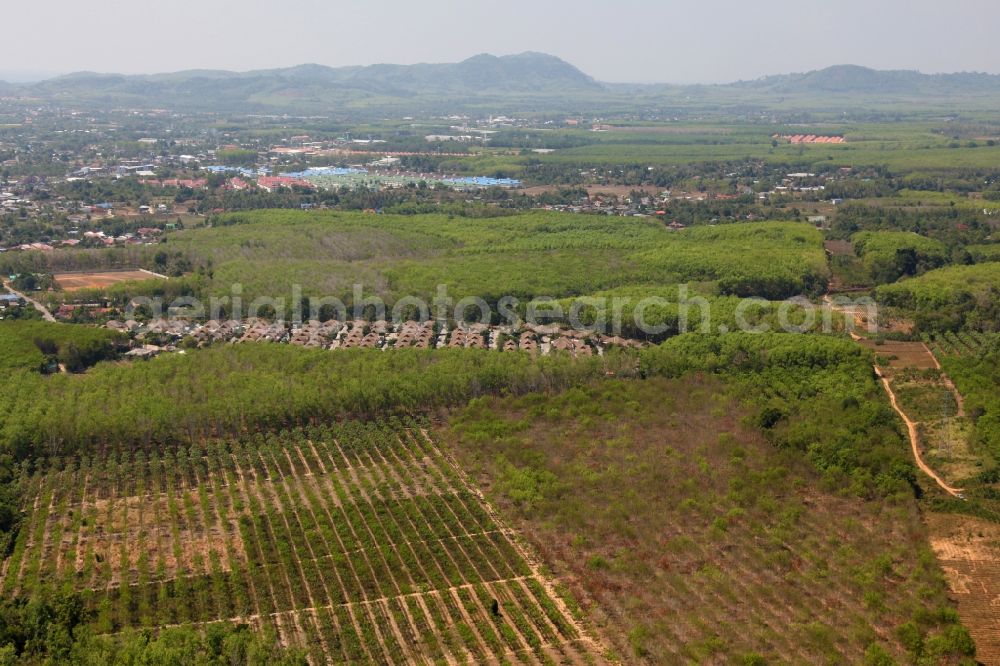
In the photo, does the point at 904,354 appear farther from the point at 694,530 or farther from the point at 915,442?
the point at 694,530

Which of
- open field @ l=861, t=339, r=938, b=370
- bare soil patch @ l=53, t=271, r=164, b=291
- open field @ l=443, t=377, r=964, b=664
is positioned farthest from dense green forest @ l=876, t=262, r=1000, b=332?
bare soil patch @ l=53, t=271, r=164, b=291

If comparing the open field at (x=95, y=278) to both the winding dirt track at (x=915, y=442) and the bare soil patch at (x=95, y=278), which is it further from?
the winding dirt track at (x=915, y=442)

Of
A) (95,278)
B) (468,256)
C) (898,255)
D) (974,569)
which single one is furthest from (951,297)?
(95,278)

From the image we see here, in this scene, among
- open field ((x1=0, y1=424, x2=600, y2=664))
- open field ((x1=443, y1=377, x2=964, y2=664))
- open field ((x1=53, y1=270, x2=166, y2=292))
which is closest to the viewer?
open field ((x1=443, y1=377, x2=964, y2=664))

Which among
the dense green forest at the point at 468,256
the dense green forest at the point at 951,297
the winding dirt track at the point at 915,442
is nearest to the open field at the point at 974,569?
the winding dirt track at the point at 915,442

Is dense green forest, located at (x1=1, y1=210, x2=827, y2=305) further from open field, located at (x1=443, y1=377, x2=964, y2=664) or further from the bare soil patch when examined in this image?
open field, located at (x1=443, y1=377, x2=964, y2=664)
